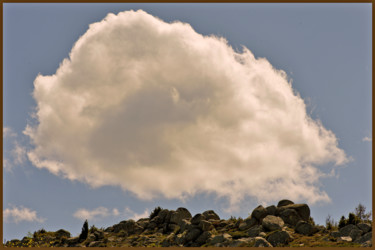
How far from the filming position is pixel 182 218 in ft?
154

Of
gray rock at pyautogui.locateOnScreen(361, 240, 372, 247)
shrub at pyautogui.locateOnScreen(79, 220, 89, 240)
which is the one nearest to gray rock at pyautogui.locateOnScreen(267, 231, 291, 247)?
gray rock at pyautogui.locateOnScreen(361, 240, 372, 247)

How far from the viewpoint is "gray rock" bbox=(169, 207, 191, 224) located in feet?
154

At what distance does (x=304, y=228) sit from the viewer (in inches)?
1346

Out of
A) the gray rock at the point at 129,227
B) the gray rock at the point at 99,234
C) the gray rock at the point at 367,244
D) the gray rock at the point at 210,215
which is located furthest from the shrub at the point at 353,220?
the gray rock at the point at 99,234

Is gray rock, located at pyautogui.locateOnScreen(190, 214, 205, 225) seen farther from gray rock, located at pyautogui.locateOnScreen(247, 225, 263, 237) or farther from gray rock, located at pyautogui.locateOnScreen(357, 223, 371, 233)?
gray rock, located at pyautogui.locateOnScreen(357, 223, 371, 233)

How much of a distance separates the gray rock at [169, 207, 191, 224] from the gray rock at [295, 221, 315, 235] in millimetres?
17158

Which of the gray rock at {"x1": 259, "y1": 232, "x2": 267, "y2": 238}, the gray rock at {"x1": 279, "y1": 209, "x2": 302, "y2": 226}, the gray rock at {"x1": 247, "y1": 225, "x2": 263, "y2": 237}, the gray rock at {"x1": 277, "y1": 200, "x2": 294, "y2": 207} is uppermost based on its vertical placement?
the gray rock at {"x1": 277, "y1": 200, "x2": 294, "y2": 207}

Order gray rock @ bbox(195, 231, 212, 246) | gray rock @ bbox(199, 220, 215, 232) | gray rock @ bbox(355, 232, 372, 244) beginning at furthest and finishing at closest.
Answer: gray rock @ bbox(199, 220, 215, 232)
gray rock @ bbox(195, 231, 212, 246)
gray rock @ bbox(355, 232, 372, 244)

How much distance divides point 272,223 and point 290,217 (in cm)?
326

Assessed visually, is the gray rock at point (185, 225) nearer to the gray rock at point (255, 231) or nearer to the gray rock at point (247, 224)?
the gray rock at point (247, 224)

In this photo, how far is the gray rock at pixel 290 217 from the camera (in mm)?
37312

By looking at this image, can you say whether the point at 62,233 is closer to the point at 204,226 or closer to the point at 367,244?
the point at 204,226

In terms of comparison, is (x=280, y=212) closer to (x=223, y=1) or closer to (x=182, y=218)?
(x=182, y=218)

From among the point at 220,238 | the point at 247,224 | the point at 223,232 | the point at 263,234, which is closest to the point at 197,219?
the point at 223,232
